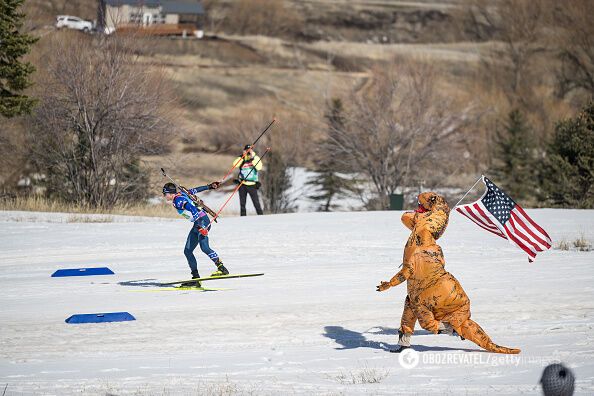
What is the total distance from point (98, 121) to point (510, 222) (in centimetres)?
2282

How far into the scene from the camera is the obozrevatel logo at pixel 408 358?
952 centimetres

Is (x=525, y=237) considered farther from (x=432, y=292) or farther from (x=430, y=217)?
(x=432, y=292)

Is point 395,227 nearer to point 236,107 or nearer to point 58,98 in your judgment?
point 58,98

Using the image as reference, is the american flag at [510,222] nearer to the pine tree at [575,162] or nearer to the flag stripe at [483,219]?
the flag stripe at [483,219]

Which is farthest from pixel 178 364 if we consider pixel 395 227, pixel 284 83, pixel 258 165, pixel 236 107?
pixel 284 83

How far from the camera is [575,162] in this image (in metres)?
39.6

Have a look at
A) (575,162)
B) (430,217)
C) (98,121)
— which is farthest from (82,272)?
(575,162)

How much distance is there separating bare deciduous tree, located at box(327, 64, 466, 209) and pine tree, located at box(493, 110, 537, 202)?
4.29m

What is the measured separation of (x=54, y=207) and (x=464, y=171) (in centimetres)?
3044

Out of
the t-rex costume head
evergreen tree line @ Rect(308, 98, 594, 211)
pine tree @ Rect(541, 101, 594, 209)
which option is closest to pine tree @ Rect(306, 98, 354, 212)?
evergreen tree line @ Rect(308, 98, 594, 211)

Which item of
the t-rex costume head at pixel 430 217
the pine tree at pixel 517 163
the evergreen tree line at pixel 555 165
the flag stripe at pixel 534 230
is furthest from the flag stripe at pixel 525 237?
the pine tree at pixel 517 163

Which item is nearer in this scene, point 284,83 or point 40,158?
point 40,158

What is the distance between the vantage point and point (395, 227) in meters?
21.9

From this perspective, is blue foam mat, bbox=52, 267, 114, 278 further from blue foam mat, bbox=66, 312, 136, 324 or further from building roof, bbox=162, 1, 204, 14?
building roof, bbox=162, 1, 204, 14
